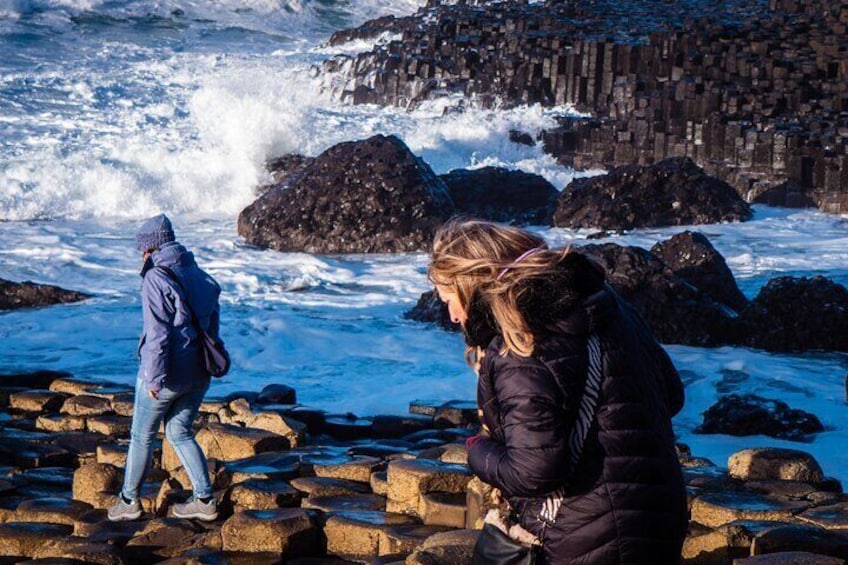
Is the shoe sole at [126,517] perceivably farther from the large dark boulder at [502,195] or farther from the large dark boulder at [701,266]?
the large dark boulder at [502,195]

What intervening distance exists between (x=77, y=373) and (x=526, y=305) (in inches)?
302

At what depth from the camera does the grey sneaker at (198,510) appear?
215 inches

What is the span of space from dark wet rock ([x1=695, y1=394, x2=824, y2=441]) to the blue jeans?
371cm

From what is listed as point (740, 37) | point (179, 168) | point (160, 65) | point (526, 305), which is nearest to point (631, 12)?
point (740, 37)

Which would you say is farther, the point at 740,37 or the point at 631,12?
the point at 631,12

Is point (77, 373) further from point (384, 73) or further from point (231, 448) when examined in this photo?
point (384, 73)

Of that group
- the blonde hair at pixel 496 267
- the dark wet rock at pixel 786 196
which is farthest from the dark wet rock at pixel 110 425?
the dark wet rock at pixel 786 196

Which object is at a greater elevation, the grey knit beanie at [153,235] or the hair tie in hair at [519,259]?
the hair tie in hair at [519,259]

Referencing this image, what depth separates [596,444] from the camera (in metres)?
2.98

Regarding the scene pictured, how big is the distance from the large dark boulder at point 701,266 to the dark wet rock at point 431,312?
1.90 meters

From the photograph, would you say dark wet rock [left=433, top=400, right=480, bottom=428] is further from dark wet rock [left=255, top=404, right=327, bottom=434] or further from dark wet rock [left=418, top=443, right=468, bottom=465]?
dark wet rock [left=418, top=443, right=468, bottom=465]

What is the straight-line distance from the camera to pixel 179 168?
21109mm

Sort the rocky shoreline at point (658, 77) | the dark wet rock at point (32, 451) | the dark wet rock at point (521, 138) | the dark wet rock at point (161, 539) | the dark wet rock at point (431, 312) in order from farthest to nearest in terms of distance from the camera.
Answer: the dark wet rock at point (521, 138)
the rocky shoreline at point (658, 77)
the dark wet rock at point (431, 312)
the dark wet rock at point (32, 451)
the dark wet rock at point (161, 539)

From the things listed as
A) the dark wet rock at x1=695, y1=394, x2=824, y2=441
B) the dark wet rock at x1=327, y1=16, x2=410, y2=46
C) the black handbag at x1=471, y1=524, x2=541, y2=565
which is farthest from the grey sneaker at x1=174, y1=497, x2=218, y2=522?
the dark wet rock at x1=327, y1=16, x2=410, y2=46
